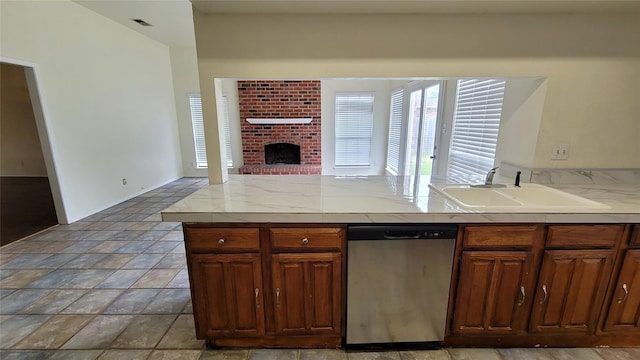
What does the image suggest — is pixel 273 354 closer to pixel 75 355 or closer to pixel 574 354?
pixel 75 355

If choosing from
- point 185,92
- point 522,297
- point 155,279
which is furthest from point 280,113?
point 522,297

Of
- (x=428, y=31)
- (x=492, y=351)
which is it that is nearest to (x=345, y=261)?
(x=492, y=351)

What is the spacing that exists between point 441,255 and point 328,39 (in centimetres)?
155

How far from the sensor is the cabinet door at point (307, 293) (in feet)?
4.95

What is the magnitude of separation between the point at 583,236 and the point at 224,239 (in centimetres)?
194

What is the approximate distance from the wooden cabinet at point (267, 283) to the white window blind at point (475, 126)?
1.80 m

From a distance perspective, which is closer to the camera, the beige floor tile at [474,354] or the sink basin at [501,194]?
the beige floor tile at [474,354]

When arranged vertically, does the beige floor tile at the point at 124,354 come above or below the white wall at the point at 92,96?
below

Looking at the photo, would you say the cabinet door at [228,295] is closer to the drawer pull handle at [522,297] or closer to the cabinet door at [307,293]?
the cabinet door at [307,293]

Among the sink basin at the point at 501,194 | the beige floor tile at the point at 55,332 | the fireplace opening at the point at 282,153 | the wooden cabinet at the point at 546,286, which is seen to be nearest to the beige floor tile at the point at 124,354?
the beige floor tile at the point at 55,332

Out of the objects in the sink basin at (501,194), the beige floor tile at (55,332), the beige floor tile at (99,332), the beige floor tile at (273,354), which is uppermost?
the sink basin at (501,194)

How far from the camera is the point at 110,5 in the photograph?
3.71 metres

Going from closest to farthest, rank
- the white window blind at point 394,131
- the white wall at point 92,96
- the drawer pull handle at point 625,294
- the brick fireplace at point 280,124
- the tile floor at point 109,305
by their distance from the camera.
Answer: the drawer pull handle at point 625,294 → the tile floor at point 109,305 → the white wall at point 92,96 → the white window blind at point 394,131 → the brick fireplace at point 280,124

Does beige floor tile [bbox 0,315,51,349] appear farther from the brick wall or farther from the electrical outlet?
the brick wall
